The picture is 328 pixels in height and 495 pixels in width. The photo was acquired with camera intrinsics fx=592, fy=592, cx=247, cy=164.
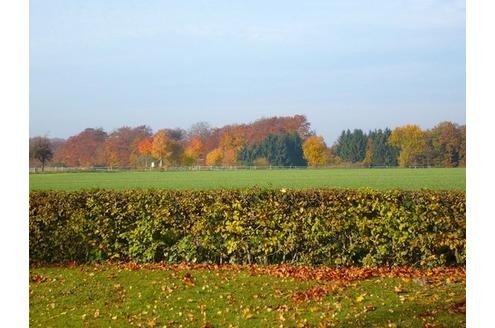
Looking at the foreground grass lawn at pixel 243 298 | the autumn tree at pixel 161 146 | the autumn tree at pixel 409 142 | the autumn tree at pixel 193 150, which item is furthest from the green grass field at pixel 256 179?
the foreground grass lawn at pixel 243 298

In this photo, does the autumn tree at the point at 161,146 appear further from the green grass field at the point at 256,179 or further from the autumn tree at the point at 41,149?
the autumn tree at the point at 41,149

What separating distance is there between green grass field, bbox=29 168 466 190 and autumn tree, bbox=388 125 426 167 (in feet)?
2.78

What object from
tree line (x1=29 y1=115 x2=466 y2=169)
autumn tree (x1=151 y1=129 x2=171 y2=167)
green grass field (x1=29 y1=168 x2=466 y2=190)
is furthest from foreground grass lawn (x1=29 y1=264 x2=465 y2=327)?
autumn tree (x1=151 y1=129 x2=171 y2=167)

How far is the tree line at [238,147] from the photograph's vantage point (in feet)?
127

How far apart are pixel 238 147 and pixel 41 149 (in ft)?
48.3

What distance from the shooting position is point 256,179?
36.8 meters

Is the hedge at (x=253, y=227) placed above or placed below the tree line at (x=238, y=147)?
below

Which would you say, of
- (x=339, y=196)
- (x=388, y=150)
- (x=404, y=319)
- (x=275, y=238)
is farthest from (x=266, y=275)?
(x=388, y=150)

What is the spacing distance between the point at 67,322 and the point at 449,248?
18.0 ft

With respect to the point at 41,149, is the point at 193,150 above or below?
above

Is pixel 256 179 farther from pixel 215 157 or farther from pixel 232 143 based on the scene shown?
pixel 215 157

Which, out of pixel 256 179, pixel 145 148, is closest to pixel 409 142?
pixel 256 179

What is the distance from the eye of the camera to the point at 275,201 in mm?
9086
